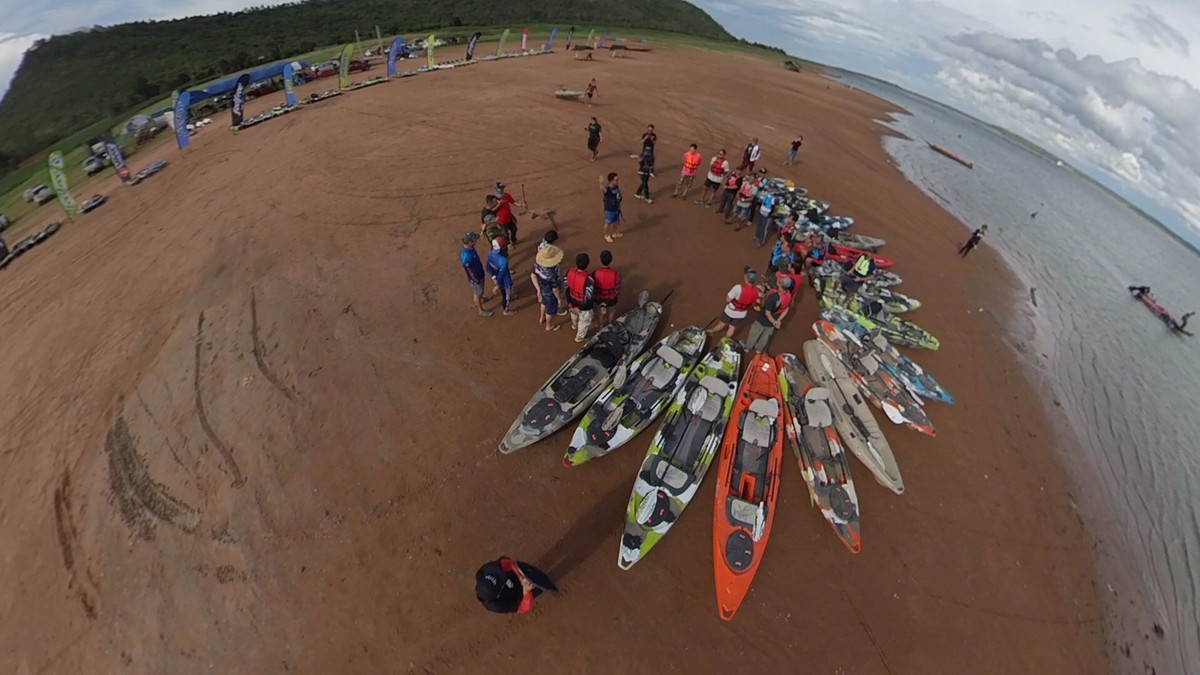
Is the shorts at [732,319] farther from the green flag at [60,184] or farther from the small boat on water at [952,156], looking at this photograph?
the small boat on water at [952,156]

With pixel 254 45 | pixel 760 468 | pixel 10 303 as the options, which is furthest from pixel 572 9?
pixel 760 468

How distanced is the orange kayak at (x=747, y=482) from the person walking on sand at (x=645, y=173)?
7403 millimetres

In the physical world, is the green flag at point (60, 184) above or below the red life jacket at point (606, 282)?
below

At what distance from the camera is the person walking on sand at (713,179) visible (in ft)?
48.0

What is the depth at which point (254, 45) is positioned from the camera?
187 feet

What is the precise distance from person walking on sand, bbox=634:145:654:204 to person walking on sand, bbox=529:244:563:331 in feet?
20.2

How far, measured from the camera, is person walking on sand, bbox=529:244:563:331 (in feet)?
28.9

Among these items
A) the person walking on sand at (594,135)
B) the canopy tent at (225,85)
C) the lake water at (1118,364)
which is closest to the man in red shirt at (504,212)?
the person walking on sand at (594,135)

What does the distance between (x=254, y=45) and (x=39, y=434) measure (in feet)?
236

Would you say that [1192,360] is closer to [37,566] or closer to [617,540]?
[617,540]

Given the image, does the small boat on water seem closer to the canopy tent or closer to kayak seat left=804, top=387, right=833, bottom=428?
kayak seat left=804, top=387, right=833, bottom=428

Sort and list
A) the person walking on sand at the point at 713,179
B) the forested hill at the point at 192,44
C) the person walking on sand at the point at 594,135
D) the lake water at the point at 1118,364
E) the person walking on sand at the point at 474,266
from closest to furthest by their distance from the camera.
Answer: the person walking on sand at the point at 474,266 → the lake water at the point at 1118,364 → the person walking on sand at the point at 713,179 → the person walking on sand at the point at 594,135 → the forested hill at the point at 192,44

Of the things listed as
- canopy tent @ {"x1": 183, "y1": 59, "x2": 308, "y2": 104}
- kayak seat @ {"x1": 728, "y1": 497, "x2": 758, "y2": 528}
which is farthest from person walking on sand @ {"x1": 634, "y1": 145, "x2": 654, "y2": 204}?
canopy tent @ {"x1": 183, "y1": 59, "x2": 308, "y2": 104}

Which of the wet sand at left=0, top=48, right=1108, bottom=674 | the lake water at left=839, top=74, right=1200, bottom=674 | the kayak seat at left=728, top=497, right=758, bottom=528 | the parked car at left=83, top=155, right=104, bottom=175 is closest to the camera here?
the wet sand at left=0, top=48, right=1108, bottom=674
